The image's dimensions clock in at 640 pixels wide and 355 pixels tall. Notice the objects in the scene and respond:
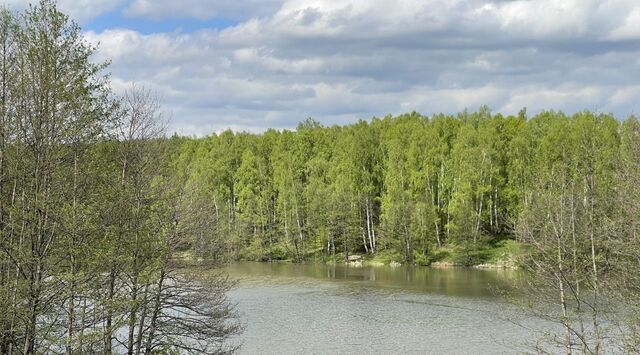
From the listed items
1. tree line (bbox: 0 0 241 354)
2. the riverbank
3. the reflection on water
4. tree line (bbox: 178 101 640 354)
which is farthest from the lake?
tree line (bbox: 0 0 241 354)

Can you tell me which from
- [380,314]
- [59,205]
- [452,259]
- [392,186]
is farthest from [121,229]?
[392,186]

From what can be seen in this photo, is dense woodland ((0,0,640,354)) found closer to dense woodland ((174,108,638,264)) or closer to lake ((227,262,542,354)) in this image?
lake ((227,262,542,354))

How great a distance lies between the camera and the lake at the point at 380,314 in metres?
31.5

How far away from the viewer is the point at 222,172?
281 ft

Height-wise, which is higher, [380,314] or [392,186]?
[392,186]

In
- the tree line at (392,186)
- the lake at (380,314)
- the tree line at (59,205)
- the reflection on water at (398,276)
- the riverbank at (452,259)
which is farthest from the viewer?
the tree line at (392,186)

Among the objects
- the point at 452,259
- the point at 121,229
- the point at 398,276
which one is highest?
the point at 121,229

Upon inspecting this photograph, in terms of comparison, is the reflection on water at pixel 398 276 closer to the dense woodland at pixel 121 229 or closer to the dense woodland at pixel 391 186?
the dense woodland at pixel 391 186

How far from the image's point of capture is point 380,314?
39719 mm

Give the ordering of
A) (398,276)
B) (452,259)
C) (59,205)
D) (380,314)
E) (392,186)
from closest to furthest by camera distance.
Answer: (59,205)
(380,314)
(398,276)
(452,259)
(392,186)

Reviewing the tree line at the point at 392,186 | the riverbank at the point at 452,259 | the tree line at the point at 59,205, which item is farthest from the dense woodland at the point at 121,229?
the tree line at the point at 392,186

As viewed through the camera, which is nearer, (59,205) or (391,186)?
(59,205)

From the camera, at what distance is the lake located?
31.5 m

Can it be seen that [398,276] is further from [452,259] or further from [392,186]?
[392,186]
